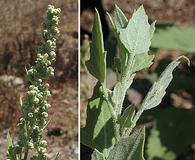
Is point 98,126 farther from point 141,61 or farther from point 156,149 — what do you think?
point 156,149

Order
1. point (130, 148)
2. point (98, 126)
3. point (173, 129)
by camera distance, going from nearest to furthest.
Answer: point (130, 148) < point (98, 126) < point (173, 129)

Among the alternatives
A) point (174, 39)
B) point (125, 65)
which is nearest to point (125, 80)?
point (125, 65)

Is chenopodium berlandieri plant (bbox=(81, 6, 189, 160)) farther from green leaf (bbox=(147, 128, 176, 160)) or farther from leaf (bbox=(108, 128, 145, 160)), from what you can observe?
green leaf (bbox=(147, 128, 176, 160))

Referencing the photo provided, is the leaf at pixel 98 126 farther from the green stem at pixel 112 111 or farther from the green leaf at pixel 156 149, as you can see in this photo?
the green leaf at pixel 156 149

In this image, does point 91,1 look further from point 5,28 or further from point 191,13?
point 191,13

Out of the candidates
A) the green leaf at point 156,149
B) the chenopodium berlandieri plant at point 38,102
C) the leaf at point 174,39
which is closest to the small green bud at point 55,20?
the chenopodium berlandieri plant at point 38,102

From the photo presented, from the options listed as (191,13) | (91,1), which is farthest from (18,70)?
(191,13)

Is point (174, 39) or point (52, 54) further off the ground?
point (52, 54)
